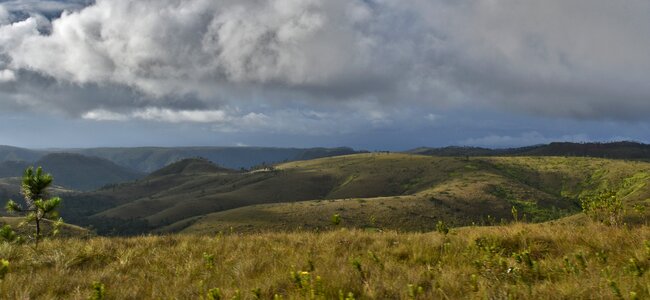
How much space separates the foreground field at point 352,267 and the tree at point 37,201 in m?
2.34

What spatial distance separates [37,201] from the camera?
488 inches

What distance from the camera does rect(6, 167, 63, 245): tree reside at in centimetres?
1256

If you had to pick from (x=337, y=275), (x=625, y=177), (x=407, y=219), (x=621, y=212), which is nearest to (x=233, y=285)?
(x=337, y=275)

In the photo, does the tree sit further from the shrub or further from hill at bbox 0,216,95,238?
the shrub

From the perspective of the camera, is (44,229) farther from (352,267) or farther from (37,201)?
(352,267)

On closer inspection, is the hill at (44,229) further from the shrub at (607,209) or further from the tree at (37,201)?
the shrub at (607,209)

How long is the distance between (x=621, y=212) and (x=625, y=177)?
202773 millimetres

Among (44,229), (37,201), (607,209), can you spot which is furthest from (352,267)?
(44,229)

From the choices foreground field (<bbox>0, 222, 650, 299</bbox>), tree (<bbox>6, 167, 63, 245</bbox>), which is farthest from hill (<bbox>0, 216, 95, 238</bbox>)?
foreground field (<bbox>0, 222, 650, 299</bbox>)

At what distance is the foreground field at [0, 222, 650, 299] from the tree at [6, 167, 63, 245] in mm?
2335

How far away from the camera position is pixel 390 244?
31.9 feet

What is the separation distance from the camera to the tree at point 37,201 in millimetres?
12562

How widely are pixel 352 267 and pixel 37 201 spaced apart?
1047 centimetres

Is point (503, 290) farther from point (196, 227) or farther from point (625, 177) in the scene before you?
point (625, 177)
